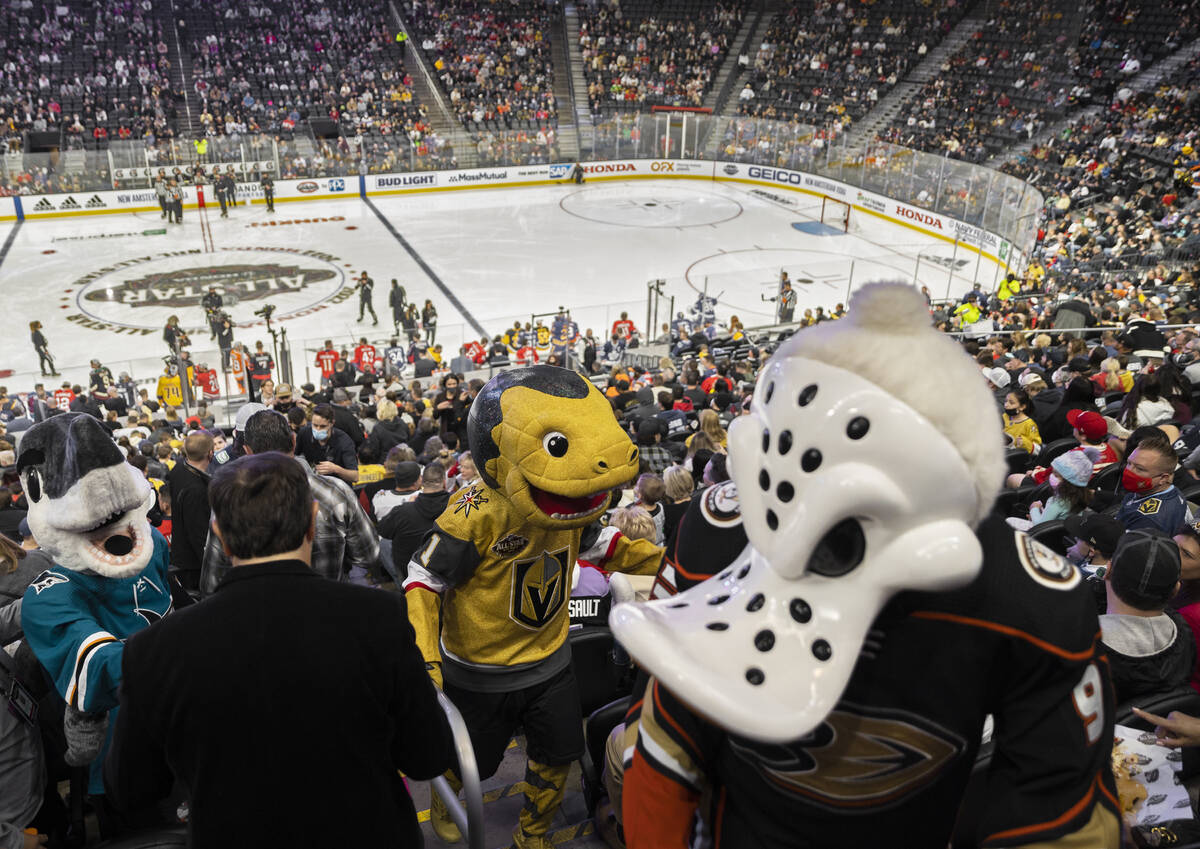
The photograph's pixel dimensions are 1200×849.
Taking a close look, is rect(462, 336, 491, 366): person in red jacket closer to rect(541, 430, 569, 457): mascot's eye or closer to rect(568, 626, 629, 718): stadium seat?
rect(568, 626, 629, 718): stadium seat

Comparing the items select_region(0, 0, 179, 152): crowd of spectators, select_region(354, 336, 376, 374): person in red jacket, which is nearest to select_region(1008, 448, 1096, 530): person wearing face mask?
select_region(354, 336, 376, 374): person in red jacket

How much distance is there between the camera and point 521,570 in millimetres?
2797

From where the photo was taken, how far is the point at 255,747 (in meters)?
1.63

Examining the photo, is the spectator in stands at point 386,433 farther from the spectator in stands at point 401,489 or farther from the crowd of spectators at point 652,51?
the crowd of spectators at point 652,51

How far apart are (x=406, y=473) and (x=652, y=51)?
2944cm

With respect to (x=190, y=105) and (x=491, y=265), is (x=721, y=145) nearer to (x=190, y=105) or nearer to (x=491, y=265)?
(x=491, y=265)

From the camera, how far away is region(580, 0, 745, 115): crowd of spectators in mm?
30125

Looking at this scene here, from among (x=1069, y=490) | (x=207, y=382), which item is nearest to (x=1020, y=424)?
(x=1069, y=490)

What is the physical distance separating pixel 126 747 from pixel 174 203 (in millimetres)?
23540

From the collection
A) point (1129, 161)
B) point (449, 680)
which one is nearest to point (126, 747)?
point (449, 680)

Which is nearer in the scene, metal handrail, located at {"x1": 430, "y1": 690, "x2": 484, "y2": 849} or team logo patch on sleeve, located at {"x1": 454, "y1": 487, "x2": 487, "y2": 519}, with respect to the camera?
metal handrail, located at {"x1": 430, "y1": 690, "x2": 484, "y2": 849}

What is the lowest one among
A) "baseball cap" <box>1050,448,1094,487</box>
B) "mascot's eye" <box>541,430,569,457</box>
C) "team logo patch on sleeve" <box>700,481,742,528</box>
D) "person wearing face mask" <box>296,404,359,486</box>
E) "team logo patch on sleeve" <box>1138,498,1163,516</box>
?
"person wearing face mask" <box>296,404,359,486</box>

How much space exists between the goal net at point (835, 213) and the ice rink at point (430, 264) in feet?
0.98

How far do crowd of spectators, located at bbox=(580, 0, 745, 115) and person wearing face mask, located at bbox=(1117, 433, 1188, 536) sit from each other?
27.6 m
